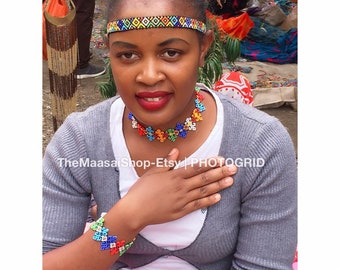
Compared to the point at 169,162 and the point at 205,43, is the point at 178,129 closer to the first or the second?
the point at 169,162

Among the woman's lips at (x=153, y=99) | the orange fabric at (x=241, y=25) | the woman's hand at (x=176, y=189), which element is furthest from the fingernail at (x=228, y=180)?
the orange fabric at (x=241, y=25)

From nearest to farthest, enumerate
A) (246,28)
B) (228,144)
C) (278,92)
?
(228,144) → (278,92) → (246,28)

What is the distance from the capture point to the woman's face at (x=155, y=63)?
0.92 metres

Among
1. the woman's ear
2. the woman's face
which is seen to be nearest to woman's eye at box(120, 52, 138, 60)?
the woman's face

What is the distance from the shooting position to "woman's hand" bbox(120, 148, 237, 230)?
3.41 feet

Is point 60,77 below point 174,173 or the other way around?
the other way around

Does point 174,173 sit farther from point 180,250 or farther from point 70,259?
point 70,259

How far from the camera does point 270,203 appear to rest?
3.41 ft

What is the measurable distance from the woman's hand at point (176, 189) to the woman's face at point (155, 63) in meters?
0.15

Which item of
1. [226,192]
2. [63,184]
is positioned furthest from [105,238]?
[226,192]

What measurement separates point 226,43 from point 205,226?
3.49 feet

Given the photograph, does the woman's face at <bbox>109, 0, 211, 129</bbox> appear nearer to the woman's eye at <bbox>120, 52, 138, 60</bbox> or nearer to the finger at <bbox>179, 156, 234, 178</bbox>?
the woman's eye at <bbox>120, 52, 138, 60</bbox>

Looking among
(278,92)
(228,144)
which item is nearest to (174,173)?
(228,144)

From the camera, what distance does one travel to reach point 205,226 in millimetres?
1065
